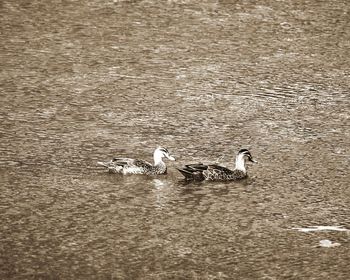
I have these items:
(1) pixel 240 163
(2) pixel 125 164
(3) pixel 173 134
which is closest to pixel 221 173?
(1) pixel 240 163

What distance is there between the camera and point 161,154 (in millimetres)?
11680

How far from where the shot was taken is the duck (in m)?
11.2

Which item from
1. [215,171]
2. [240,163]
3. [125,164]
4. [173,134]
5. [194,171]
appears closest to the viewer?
[194,171]

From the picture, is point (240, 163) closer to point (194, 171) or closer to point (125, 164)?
point (194, 171)

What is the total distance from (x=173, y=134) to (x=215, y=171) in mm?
1919

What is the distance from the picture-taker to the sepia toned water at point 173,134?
370 inches

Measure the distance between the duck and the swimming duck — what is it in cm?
32

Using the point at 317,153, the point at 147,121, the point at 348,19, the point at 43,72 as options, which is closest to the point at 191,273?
the point at 317,153

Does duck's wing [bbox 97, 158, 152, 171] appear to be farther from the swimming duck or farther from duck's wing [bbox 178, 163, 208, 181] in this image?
duck's wing [bbox 178, 163, 208, 181]

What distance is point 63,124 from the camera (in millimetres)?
13344

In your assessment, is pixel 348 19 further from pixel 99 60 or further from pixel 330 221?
pixel 330 221

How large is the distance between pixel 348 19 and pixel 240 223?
8680 millimetres

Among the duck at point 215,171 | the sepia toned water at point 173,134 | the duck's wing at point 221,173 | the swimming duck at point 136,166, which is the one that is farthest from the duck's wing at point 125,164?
the duck's wing at point 221,173

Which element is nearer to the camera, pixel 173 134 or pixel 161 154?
pixel 161 154
